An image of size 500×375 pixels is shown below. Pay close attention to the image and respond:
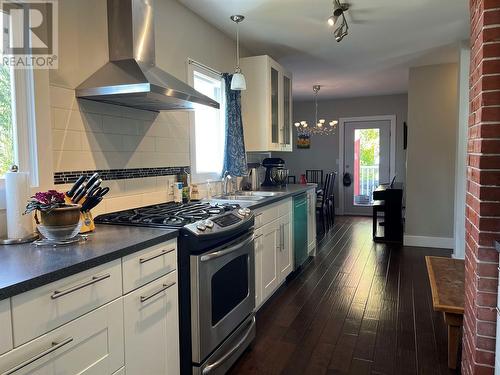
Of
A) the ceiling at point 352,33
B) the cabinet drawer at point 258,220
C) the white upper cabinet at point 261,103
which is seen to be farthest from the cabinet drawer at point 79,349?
the white upper cabinet at point 261,103

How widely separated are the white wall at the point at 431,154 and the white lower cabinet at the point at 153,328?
Answer: 4282 mm

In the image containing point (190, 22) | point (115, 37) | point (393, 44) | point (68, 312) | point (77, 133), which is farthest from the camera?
point (393, 44)

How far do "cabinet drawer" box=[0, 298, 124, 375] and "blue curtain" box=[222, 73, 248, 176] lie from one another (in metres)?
2.21

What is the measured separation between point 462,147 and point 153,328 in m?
3.92

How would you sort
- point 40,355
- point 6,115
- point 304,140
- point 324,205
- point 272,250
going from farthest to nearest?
point 304,140 < point 324,205 < point 272,250 < point 6,115 < point 40,355

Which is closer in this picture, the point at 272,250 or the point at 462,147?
the point at 272,250

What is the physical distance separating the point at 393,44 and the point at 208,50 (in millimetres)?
2111

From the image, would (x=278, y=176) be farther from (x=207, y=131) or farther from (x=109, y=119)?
(x=109, y=119)

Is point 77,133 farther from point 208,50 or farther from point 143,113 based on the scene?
point 208,50

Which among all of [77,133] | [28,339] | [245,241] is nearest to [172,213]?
[245,241]

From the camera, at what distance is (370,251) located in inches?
192

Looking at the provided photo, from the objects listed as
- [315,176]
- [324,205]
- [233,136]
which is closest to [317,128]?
[315,176]

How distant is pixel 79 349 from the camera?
1.26 meters

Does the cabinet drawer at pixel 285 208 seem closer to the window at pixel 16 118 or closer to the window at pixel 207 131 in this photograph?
the window at pixel 207 131
